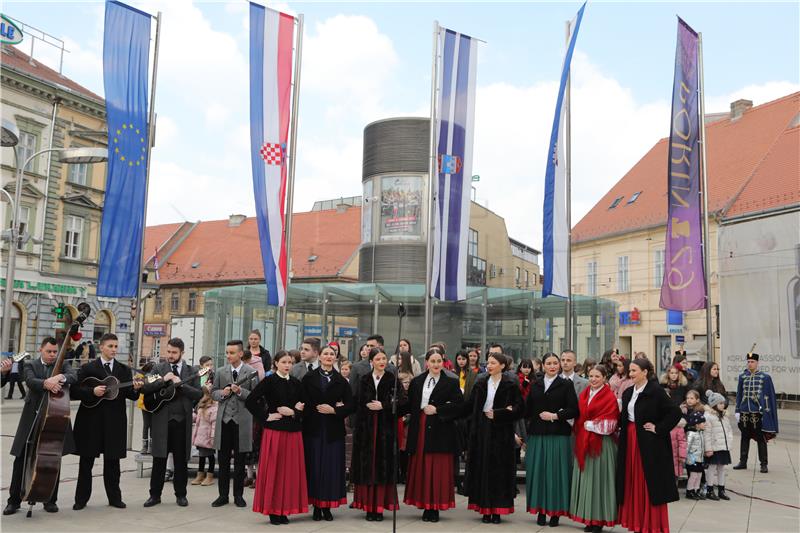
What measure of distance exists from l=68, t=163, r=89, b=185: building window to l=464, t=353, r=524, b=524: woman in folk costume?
32459 mm

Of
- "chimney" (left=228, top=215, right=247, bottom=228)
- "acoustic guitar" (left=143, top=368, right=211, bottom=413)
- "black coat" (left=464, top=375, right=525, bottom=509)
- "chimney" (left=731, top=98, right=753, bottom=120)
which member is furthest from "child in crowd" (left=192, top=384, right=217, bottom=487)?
"chimney" (left=228, top=215, right=247, bottom=228)

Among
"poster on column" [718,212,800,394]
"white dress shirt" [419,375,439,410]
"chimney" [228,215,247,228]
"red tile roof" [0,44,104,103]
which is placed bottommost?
"white dress shirt" [419,375,439,410]

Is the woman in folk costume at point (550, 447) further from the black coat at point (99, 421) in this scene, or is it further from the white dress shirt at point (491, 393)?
the black coat at point (99, 421)

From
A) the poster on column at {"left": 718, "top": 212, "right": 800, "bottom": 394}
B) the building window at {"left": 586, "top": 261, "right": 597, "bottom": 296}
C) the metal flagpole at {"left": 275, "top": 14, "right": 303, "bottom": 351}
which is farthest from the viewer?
the building window at {"left": 586, "top": 261, "right": 597, "bottom": 296}

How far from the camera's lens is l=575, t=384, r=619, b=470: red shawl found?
7.88 meters

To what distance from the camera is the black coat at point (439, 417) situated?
8305 millimetres

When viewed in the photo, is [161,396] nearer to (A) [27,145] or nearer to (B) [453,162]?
(B) [453,162]

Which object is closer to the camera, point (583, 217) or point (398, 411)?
point (398, 411)

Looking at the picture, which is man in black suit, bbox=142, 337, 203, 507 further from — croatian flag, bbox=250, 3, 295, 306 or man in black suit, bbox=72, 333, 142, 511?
croatian flag, bbox=250, 3, 295, 306

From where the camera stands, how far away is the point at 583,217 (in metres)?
45.2

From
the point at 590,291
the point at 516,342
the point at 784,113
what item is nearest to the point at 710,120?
the point at 784,113

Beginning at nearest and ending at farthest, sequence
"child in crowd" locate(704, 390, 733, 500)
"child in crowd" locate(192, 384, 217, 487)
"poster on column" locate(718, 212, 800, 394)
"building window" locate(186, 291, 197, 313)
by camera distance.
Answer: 1. "child in crowd" locate(192, 384, 217, 487)
2. "child in crowd" locate(704, 390, 733, 500)
3. "poster on column" locate(718, 212, 800, 394)
4. "building window" locate(186, 291, 197, 313)

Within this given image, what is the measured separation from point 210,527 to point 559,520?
3.78 m

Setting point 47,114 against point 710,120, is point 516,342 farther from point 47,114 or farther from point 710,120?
point 710,120
